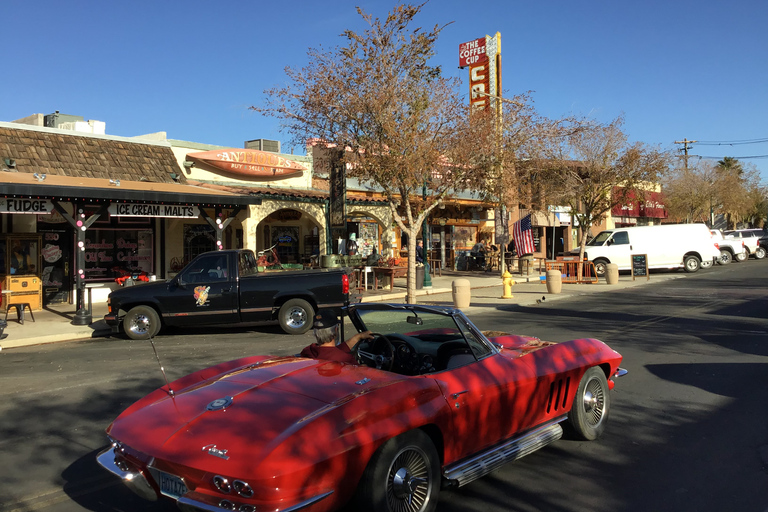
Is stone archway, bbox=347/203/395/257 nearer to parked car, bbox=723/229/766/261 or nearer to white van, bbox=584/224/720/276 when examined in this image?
white van, bbox=584/224/720/276

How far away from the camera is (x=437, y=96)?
1664 cm

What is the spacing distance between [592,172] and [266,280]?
1825 centimetres

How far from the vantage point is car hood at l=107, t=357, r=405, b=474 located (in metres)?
3.16

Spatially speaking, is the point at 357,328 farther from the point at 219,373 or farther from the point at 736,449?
the point at 736,449

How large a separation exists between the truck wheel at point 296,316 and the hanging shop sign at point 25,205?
6.10 m

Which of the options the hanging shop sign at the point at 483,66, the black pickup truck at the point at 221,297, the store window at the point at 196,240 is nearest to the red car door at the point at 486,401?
the black pickup truck at the point at 221,297

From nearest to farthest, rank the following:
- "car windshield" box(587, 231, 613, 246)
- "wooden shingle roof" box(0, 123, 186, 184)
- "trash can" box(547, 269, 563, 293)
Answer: "wooden shingle roof" box(0, 123, 186, 184) → "trash can" box(547, 269, 563, 293) → "car windshield" box(587, 231, 613, 246)

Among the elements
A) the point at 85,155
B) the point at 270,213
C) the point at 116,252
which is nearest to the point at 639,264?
the point at 270,213

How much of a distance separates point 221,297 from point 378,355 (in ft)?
25.9

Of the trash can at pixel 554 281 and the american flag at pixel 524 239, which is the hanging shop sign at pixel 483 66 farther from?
the trash can at pixel 554 281

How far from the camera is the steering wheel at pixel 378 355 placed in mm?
4559

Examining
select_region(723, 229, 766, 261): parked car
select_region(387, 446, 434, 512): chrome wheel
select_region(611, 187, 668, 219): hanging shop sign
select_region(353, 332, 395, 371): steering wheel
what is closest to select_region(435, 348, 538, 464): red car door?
select_region(387, 446, 434, 512): chrome wheel

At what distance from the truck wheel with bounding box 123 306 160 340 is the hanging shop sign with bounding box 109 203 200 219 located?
3142 mm

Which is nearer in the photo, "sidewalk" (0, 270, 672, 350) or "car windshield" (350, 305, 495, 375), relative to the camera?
"car windshield" (350, 305, 495, 375)
